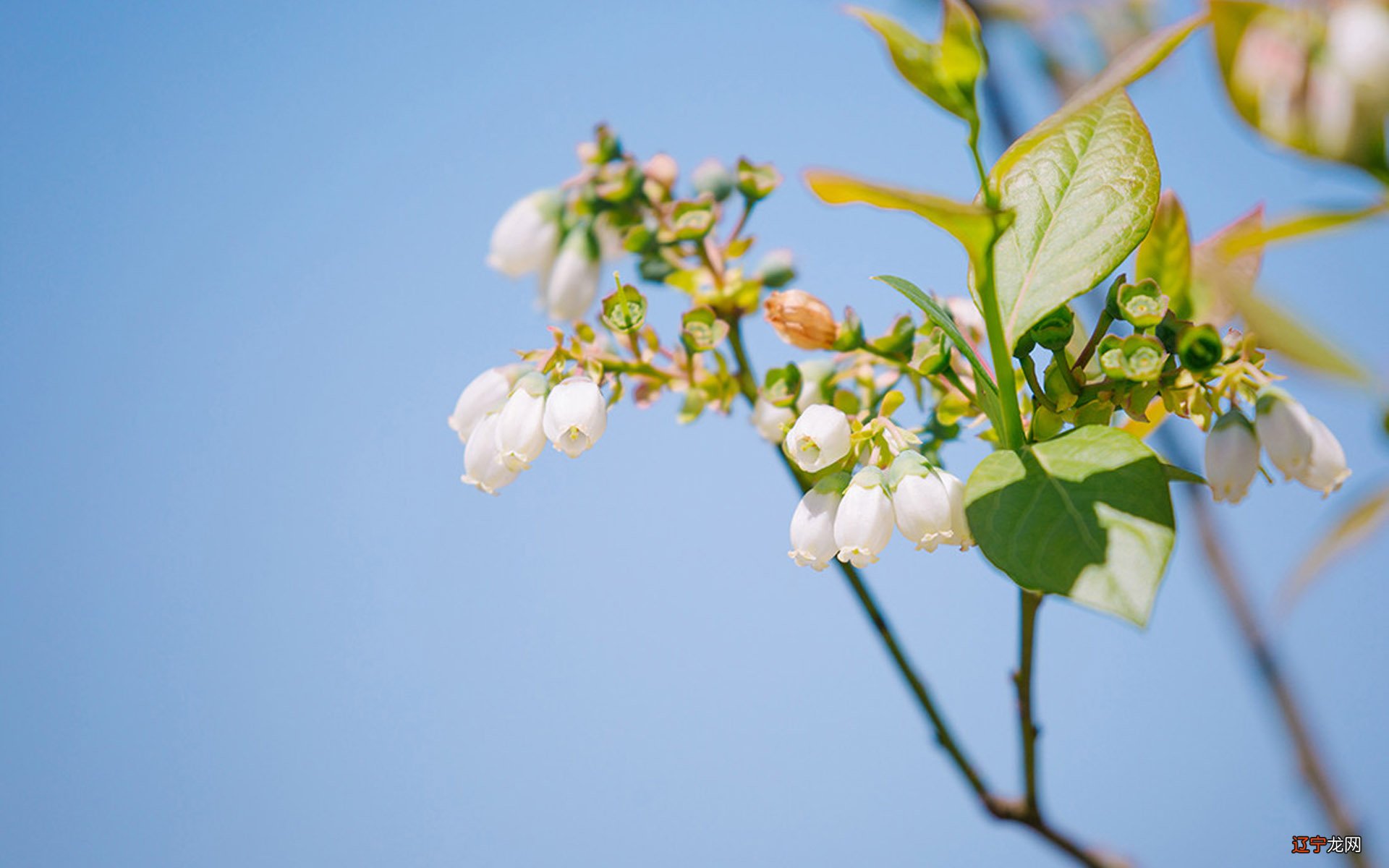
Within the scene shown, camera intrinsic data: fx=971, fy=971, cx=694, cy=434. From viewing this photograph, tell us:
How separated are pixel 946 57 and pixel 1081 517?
0.16 m

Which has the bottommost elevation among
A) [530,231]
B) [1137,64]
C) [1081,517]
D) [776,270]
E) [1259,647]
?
[1259,647]

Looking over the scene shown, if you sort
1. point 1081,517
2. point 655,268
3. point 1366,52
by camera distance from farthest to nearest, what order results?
point 655,268 → point 1081,517 → point 1366,52

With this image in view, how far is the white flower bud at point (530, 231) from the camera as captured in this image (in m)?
0.59

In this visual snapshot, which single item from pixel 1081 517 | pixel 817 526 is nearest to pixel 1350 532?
pixel 1081 517

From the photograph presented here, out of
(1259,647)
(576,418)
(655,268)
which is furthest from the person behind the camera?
(1259,647)

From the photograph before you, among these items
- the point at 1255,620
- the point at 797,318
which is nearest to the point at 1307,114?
the point at 797,318

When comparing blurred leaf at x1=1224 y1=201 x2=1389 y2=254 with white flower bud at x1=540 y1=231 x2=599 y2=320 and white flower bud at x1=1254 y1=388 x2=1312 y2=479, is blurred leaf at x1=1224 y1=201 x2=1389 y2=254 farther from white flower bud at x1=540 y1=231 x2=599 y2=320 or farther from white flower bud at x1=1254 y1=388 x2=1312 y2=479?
→ white flower bud at x1=540 y1=231 x2=599 y2=320

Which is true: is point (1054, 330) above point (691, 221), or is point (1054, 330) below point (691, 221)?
below

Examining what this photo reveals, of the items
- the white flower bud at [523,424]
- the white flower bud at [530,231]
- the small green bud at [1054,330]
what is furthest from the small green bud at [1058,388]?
the white flower bud at [530,231]

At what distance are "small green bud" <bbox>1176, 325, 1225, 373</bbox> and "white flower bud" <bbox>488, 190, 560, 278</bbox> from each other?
0.37 meters

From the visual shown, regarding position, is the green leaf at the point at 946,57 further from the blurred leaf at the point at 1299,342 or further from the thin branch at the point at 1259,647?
the thin branch at the point at 1259,647

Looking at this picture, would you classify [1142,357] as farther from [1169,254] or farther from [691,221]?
[691,221]

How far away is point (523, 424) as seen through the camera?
44 centimetres

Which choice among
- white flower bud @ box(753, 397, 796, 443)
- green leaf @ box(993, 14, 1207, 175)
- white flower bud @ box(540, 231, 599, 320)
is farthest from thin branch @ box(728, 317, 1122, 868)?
green leaf @ box(993, 14, 1207, 175)
